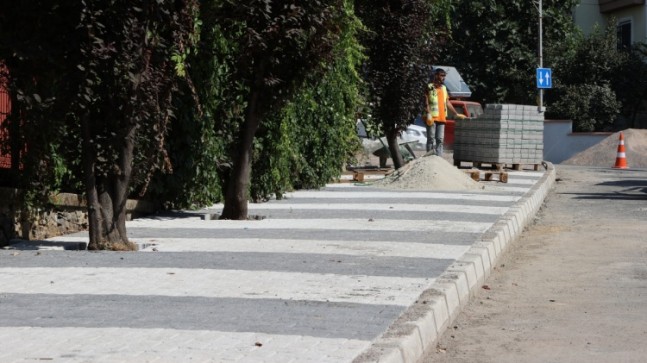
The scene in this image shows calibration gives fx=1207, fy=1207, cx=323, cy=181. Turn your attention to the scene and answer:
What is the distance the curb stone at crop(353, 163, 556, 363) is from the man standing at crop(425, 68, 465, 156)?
10.7 meters

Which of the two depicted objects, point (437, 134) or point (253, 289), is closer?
point (253, 289)

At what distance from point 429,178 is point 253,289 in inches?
431

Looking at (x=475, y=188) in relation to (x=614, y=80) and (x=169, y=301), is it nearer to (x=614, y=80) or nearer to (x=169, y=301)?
(x=169, y=301)

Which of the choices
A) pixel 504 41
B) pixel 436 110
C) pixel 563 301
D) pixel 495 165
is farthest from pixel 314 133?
pixel 504 41

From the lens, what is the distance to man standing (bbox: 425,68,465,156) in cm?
2320

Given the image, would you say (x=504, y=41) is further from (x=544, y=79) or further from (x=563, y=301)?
(x=563, y=301)

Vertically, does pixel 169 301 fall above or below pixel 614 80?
below

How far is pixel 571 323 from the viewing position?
755 cm

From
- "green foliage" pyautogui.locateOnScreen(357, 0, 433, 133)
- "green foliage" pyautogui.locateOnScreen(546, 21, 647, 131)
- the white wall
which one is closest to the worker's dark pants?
"green foliage" pyautogui.locateOnScreen(357, 0, 433, 133)

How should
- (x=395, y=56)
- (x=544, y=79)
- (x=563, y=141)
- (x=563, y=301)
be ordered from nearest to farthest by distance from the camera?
(x=563, y=301) → (x=395, y=56) → (x=544, y=79) → (x=563, y=141)

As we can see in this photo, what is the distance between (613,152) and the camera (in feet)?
115

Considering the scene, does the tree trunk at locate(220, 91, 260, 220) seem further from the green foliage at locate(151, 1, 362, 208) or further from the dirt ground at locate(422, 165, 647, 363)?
the dirt ground at locate(422, 165, 647, 363)

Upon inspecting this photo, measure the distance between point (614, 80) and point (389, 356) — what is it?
128ft

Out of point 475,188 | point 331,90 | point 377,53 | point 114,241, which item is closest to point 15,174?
point 114,241
